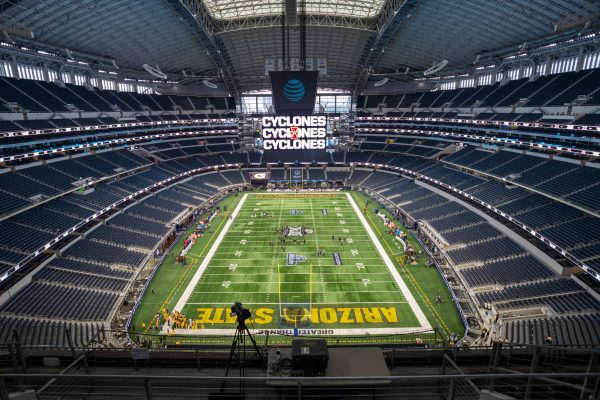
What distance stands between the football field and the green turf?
0.08 meters

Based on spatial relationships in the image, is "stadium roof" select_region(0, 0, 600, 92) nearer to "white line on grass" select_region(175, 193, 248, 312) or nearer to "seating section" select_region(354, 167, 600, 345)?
"seating section" select_region(354, 167, 600, 345)

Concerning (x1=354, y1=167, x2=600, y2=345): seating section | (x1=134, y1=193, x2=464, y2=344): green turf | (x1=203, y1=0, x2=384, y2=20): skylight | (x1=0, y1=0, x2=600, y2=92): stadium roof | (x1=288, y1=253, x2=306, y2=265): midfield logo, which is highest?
(x1=203, y1=0, x2=384, y2=20): skylight

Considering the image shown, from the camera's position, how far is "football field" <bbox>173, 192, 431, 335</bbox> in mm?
24016

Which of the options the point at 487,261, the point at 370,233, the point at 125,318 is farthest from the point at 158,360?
the point at 370,233

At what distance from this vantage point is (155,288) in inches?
1127

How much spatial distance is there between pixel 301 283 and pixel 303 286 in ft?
1.78

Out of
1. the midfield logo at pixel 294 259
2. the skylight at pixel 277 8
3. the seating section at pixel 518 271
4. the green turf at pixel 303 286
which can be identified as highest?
the skylight at pixel 277 8

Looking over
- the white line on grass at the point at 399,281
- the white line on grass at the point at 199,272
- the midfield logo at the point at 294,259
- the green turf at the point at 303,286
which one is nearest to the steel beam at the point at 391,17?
the white line on grass at the point at 399,281

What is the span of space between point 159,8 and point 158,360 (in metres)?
41.5

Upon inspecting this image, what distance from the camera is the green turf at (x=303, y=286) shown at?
2432cm

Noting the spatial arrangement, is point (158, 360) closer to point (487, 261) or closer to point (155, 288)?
point (155, 288)

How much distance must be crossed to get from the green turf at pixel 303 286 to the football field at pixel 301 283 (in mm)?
77

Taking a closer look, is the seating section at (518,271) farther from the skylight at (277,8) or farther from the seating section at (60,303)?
the skylight at (277,8)

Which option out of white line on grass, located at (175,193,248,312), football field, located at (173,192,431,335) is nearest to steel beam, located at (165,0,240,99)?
white line on grass, located at (175,193,248,312)
